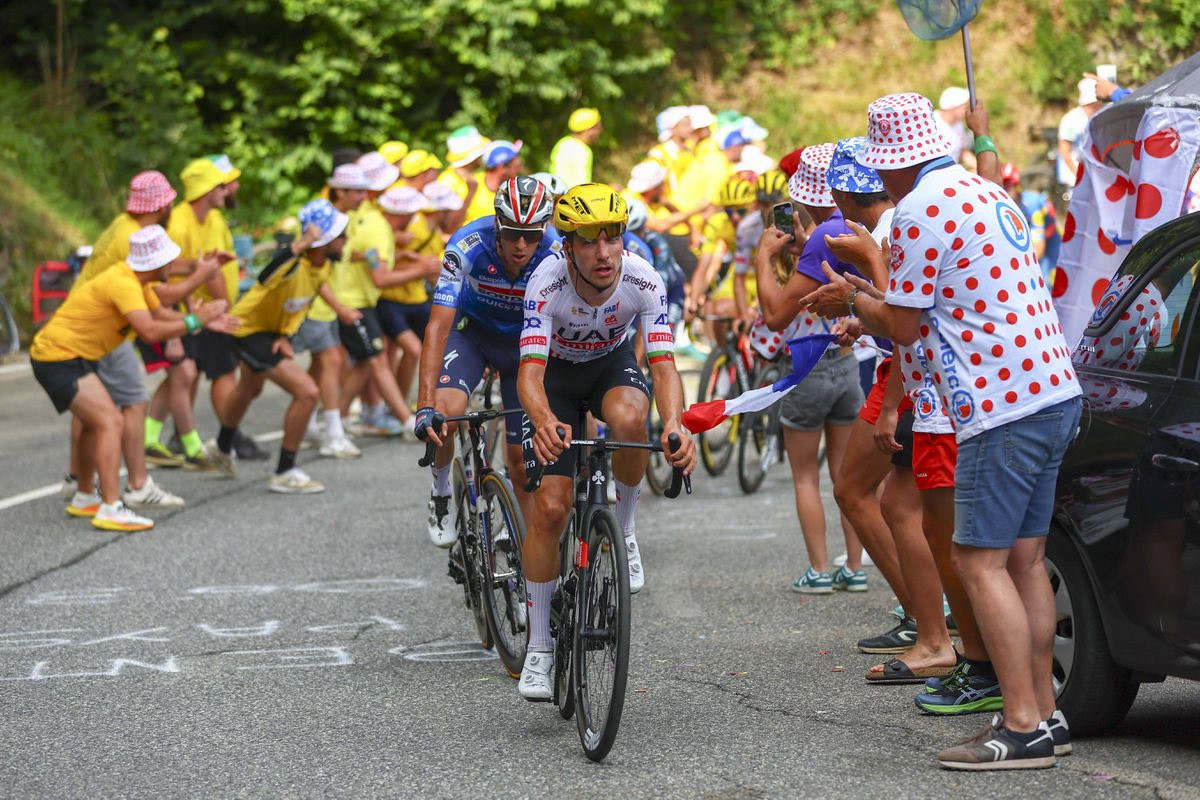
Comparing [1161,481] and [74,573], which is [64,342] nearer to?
[74,573]

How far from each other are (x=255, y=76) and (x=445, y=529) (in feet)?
65.3

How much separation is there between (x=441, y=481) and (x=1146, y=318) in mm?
3418

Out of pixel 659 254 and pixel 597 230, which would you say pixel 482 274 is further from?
pixel 659 254

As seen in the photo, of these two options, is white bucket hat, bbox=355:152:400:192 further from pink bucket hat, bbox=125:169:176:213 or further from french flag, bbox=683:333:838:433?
french flag, bbox=683:333:838:433

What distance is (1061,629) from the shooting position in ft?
18.4

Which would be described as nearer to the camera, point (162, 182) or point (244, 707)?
point (244, 707)

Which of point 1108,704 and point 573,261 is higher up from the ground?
point 573,261

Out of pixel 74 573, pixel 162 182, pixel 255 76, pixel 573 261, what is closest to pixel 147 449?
pixel 162 182

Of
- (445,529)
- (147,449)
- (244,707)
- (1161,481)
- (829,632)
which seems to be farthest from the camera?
(147,449)

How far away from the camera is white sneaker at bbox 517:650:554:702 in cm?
596

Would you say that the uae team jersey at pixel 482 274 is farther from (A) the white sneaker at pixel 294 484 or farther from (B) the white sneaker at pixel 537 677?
(A) the white sneaker at pixel 294 484

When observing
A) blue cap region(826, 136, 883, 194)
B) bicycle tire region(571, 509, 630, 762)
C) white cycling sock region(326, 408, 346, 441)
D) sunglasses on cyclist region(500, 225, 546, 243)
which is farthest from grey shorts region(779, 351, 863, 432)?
white cycling sock region(326, 408, 346, 441)

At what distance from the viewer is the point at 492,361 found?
7.73m

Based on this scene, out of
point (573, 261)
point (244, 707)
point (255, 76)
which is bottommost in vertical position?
point (244, 707)
